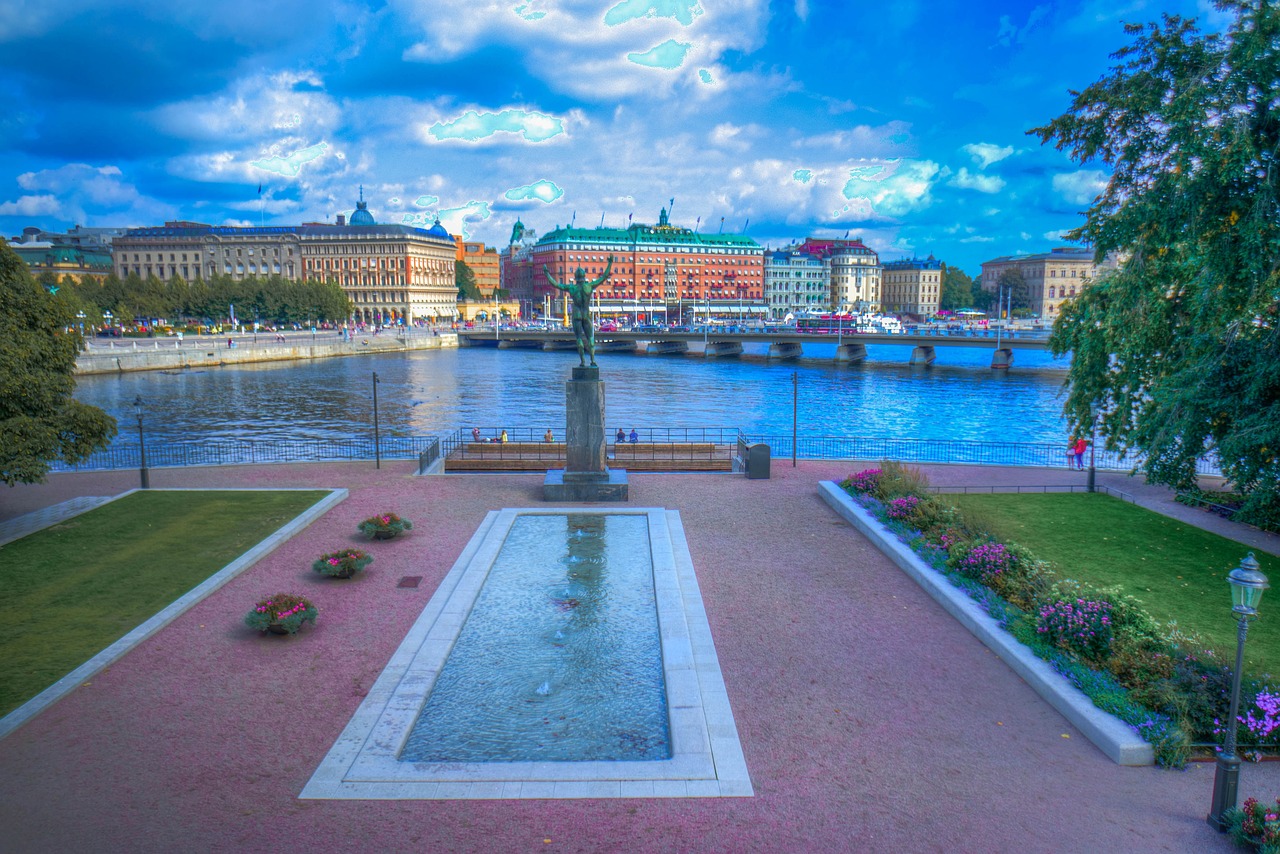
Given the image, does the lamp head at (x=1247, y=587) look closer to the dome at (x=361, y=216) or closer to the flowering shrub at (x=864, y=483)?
the flowering shrub at (x=864, y=483)

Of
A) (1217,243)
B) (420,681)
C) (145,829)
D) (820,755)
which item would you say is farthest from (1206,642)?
(145,829)

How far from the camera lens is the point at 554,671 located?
36.3 ft

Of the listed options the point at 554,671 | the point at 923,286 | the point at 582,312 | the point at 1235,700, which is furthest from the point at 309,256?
the point at 1235,700

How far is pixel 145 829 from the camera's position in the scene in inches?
300

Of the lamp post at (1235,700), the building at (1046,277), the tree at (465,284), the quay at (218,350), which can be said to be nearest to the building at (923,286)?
the building at (1046,277)

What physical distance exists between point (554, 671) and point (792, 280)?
188327mm

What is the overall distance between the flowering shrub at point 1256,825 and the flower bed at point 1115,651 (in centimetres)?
136

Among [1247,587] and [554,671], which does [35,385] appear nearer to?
[554,671]

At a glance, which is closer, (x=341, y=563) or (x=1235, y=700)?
(x=1235, y=700)

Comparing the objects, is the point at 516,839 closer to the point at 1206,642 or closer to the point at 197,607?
the point at 197,607

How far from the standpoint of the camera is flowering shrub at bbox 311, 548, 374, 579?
48.3 feet

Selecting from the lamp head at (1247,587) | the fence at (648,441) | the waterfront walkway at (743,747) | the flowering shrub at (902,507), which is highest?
the lamp head at (1247,587)

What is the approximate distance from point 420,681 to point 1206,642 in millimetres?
10630

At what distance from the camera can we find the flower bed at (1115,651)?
902 centimetres
